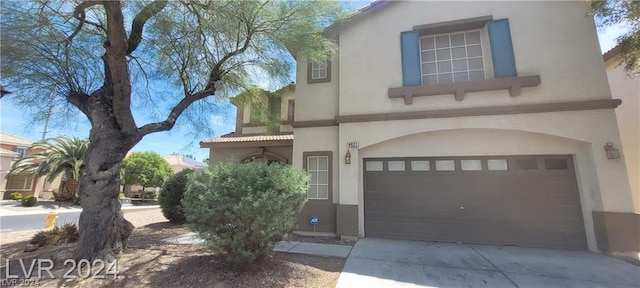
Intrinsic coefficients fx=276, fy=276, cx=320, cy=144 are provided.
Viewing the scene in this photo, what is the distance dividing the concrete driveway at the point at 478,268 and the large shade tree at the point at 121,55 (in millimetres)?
5563

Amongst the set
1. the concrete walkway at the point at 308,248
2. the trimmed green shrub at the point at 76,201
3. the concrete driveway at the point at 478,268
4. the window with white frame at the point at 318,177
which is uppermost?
the window with white frame at the point at 318,177

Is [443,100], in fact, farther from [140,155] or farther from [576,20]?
[140,155]

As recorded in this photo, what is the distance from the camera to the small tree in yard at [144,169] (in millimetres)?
26266

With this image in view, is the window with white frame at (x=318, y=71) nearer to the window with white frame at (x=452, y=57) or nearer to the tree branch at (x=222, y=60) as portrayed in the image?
the tree branch at (x=222, y=60)

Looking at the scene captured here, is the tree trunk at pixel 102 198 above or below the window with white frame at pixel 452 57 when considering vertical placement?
below

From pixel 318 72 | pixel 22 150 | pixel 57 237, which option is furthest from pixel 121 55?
pixel 22 150

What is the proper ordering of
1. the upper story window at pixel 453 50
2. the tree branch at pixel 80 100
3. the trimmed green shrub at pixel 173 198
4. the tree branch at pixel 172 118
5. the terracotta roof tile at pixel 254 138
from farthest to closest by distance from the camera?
the terracotta roof tile at pixel 254 138 → the trimmed green shrub at pixel 173 198 → the upper story window at pixel 453 50 → the tree branch at pixel 172 118 → the tree branch at pixel 80 100

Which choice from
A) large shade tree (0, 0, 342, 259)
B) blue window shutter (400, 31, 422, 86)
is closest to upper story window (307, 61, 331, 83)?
large shade tree (0, 0, 342, 259)

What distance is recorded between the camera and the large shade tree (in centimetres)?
584

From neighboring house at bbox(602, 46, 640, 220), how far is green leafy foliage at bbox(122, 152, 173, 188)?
1244 inches

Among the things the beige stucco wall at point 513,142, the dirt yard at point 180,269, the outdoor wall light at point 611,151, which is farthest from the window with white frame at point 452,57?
the dirt yard at point 180,269

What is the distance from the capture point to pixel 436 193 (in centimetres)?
855

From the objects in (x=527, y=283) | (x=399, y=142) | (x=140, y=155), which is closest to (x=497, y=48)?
(x=399, y=142)

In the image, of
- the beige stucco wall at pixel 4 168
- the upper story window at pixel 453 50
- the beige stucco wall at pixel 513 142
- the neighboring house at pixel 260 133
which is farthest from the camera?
the beige stucco wall at pixel 4 168
